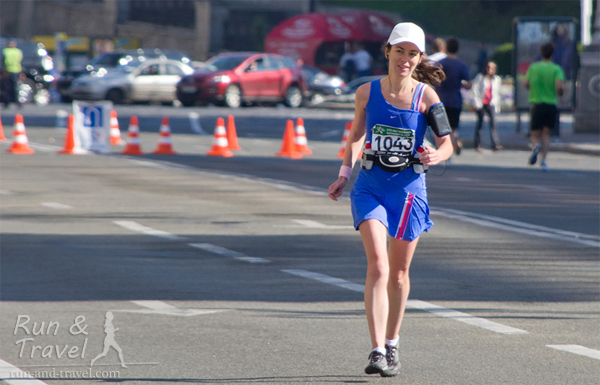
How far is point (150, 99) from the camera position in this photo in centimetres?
3369

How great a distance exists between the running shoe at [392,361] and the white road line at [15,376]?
5.51ft

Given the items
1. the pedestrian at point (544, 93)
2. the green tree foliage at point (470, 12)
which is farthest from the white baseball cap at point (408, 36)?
the green tree foliage at point (470, 12)

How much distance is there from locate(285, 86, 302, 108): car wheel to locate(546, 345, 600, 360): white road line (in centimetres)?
2846

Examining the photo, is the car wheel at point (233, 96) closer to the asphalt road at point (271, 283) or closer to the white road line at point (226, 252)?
the asphalt road at point (271, 283)

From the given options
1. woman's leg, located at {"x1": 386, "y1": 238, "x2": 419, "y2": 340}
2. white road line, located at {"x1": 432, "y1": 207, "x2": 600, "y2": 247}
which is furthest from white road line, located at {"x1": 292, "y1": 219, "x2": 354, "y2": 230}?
woman's leg, located at {"x1": 386, "y1": 238, "x2": 419, "y2": 340}

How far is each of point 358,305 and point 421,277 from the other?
3.66 ft

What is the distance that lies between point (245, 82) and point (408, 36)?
90.7 feet

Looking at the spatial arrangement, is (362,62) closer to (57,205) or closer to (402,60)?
(57,205)

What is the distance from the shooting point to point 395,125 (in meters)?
5.33

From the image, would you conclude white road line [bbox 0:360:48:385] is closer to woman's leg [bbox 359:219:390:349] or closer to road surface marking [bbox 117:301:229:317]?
road surface marking [bbox 117:301:229:317]

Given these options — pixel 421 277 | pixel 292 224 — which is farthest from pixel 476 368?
pixel 292 224

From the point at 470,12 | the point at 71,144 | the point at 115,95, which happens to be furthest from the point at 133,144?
the point at 470,12

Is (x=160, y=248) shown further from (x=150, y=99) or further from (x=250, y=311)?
(x=150, y=99)

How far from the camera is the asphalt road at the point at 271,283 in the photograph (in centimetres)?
547
